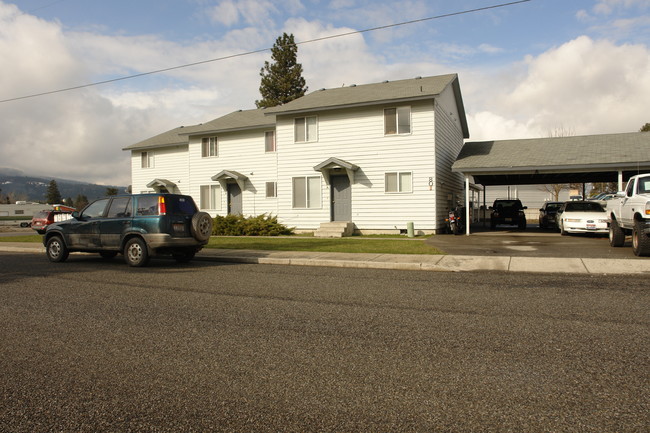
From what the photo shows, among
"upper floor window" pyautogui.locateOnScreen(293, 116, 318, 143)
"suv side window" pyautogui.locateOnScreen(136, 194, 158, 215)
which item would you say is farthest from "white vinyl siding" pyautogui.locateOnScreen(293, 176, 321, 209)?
"suv side window" pyautogui.locateOnScreen(136, 194, 158, 215)

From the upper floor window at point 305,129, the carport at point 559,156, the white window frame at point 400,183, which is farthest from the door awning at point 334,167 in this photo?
the carport at point 559,156

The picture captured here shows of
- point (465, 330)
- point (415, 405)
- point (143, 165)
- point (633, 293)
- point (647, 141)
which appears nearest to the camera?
point (415, 405)


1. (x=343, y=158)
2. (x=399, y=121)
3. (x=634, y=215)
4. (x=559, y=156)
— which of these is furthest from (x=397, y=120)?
(x=634, y=215)

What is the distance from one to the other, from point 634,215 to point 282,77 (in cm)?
4498

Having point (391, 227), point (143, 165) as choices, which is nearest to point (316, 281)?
point (391, 227)

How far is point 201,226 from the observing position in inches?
478

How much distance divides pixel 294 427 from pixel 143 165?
30519mm

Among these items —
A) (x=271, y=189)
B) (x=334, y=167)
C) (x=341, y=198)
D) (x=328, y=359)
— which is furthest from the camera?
(x=271, y=189)

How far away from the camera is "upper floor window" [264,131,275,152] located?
82.9 feet

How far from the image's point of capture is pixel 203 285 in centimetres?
889

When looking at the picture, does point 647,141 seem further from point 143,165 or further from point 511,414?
point 143,165

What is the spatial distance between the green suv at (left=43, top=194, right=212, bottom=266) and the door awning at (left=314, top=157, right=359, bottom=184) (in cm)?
973

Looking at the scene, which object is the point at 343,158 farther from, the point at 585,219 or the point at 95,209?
the point at 95,209

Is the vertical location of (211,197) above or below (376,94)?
below
